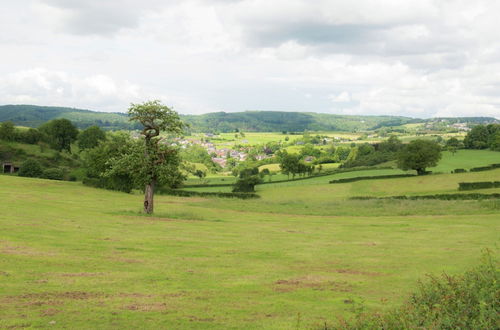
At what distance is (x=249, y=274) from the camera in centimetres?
2106

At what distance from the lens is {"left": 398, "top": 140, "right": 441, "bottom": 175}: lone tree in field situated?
107938mm

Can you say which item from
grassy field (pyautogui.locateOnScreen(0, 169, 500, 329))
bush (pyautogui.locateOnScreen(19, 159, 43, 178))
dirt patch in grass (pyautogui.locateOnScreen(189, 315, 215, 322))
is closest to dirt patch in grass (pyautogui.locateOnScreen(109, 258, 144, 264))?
grassy field (pyautogui.locateOnScreen(0, 169, 500, 329))

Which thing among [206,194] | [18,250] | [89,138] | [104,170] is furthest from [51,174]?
[18,250]

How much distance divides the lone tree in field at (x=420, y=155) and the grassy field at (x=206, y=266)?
65.1 m

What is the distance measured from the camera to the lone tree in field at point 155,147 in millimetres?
48000

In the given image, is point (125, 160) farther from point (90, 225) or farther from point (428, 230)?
point (428, 230)

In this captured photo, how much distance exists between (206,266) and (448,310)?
12.3 metres

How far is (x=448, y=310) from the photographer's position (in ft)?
47.1

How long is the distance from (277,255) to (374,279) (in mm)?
7395

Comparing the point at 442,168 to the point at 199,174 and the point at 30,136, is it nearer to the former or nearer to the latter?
the point at 199,174

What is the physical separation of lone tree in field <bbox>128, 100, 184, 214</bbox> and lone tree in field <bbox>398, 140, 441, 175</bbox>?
7749 centimetres

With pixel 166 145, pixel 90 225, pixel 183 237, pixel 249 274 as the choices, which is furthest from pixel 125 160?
pixel 249 274

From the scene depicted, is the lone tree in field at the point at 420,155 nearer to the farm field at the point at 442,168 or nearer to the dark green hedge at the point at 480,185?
the farm field at the point at 442,168

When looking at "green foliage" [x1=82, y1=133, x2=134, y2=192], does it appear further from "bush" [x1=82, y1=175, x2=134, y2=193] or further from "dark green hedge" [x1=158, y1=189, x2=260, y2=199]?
"dark green hedge" [x1=158, y1=189, x2=260, y2=199]
